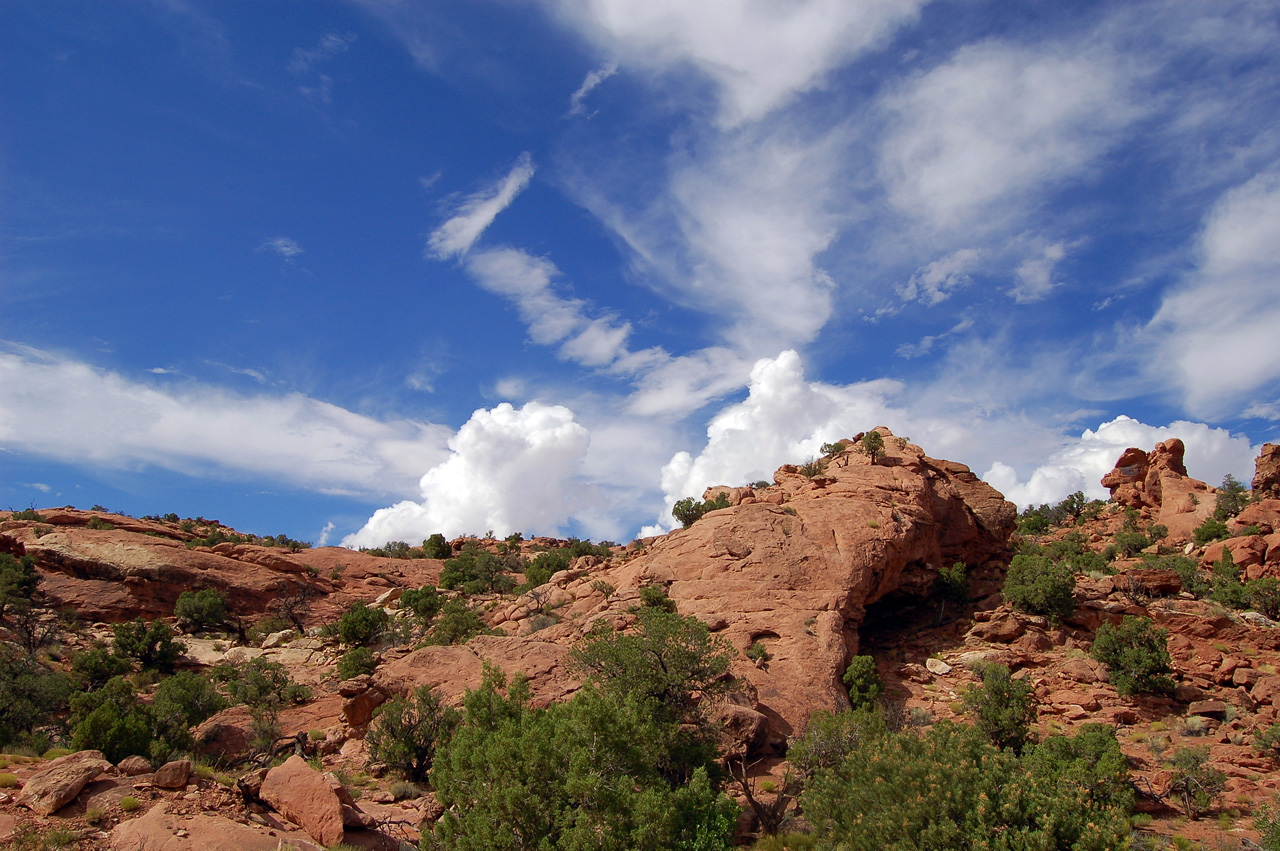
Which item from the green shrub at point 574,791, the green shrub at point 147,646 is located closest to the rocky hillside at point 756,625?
the green shrub at point 147,646

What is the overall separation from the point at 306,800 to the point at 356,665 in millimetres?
14660

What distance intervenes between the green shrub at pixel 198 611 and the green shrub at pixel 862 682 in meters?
33.5

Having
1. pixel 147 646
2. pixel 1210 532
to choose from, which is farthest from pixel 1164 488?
pixel 147 646

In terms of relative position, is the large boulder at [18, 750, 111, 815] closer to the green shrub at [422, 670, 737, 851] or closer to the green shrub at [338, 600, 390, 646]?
the green shrub at [422, 670, 737, 851]

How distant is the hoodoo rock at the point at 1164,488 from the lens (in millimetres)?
43031

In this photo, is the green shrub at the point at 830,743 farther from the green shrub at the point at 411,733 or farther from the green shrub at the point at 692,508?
the green shrub at the point at 692,508

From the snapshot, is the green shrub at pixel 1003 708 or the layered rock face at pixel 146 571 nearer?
the green shrub at pixel 1003 708

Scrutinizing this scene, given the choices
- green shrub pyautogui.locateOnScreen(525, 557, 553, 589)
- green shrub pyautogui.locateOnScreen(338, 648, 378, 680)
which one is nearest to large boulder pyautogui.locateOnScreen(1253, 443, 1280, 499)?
green shrub pyautogui.locateOnScreen(525, 557, 553, 589)

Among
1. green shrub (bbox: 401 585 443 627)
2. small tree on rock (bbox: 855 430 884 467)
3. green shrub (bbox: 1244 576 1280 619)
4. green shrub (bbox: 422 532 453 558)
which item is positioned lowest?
green shrub (bbox: 1244 576 1280 619)

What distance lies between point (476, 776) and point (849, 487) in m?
26.8

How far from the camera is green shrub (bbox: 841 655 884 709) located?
22.7 m

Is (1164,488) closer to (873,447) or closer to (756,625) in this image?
(873,447)

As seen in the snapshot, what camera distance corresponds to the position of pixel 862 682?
23.2m

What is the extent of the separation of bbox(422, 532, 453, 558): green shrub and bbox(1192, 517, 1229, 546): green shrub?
5581 cm
